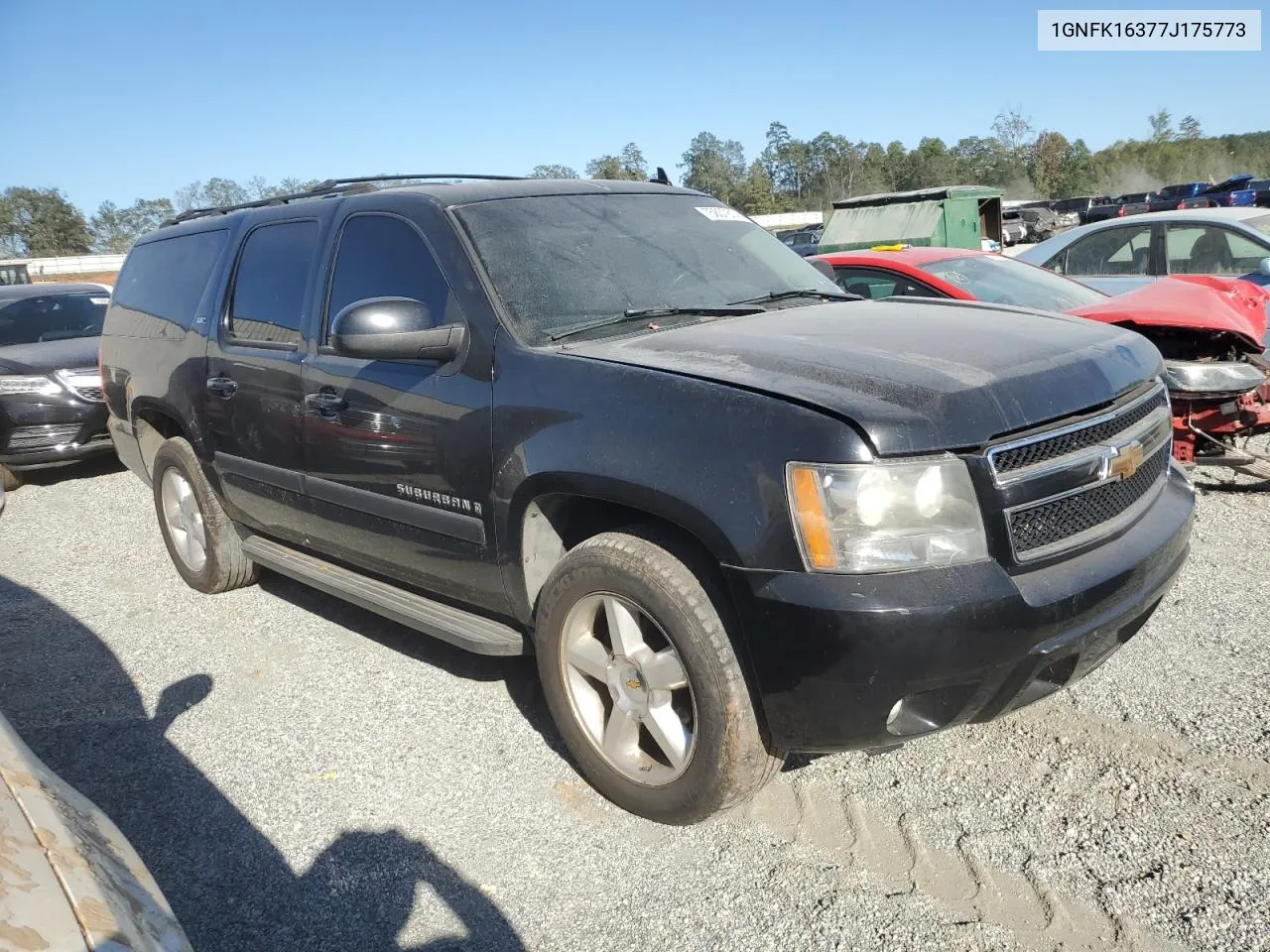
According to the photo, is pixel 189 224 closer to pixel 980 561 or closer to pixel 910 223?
pixel 980 561

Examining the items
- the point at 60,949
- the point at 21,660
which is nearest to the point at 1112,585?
the point at 60,949

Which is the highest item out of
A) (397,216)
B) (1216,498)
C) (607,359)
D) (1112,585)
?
(397,216)

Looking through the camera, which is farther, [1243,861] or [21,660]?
[21,660]

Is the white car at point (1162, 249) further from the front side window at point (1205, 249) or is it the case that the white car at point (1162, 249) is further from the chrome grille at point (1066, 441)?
the chrome grille at point (1066, 441)

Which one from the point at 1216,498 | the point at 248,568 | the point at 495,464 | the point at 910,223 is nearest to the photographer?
the point at 495,464

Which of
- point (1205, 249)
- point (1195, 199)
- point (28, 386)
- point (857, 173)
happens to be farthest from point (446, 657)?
point (857, 173)

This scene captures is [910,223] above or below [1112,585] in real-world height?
above

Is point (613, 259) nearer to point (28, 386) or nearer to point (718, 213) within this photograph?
point (718, 213)

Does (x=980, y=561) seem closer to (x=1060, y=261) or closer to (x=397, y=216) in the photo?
(x=397, y=216)

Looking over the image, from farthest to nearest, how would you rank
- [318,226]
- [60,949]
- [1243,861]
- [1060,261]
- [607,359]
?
[1060,261] < [318,226] < [607,359] < [1243,861] < [60,949]

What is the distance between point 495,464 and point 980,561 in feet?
4.90

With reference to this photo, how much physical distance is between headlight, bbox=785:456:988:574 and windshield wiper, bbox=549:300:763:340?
1116mm

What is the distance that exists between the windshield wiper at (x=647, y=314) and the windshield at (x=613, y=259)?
0.08 ft

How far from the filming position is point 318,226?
4102 mm
